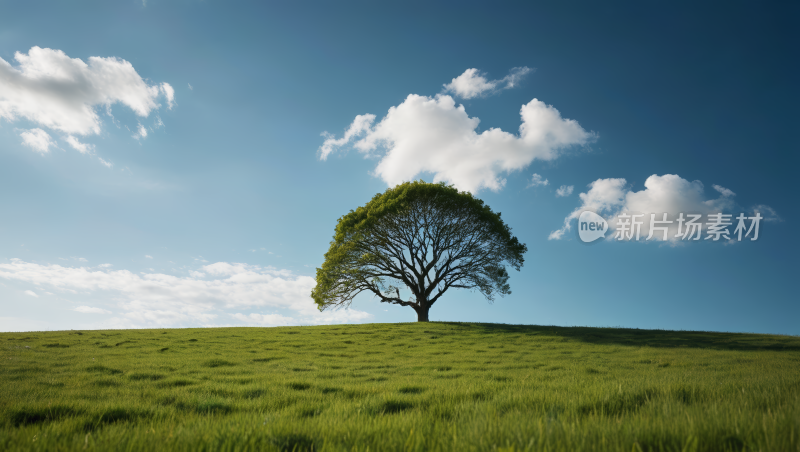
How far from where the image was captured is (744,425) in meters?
2.38

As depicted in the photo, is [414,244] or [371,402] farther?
[414,244]

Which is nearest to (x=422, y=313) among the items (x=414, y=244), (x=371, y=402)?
(x=414, y=244)

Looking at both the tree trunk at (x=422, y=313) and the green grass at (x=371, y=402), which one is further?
the tree trunk at (x=422, y=313)

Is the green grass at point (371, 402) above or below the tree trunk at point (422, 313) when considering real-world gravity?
above

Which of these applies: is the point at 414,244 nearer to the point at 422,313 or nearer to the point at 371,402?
the point at 422,313

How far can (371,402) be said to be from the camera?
5.11 metres

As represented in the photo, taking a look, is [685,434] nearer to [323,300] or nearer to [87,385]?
[87,385]

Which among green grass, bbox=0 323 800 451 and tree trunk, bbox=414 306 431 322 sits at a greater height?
green grass, bbox=0 323 800 451

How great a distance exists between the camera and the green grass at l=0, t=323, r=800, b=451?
2.40 metres

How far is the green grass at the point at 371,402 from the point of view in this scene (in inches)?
94.7

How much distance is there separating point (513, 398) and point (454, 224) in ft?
95.6

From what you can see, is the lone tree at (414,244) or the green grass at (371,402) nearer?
the green grass at (371,402)

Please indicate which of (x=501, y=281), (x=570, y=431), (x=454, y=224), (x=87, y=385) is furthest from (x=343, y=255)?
(x=570, y=431)

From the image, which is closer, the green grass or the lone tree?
the green grass
